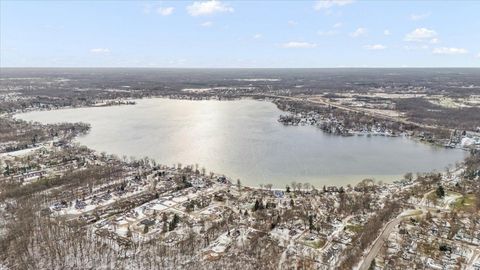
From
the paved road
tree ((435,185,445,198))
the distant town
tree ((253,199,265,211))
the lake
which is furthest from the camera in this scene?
the lake

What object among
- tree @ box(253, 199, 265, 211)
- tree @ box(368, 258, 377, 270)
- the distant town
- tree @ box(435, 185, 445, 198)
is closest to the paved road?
the distant town

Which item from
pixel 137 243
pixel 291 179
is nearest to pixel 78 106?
pixel 291 179

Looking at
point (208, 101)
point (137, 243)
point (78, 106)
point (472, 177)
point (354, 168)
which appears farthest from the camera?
point (208, 101)

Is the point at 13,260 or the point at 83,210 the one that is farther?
the point at 83,210

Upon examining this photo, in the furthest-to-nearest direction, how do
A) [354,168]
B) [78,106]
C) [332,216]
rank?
1. [78,106]
2. [354,168]
3. [332,216]

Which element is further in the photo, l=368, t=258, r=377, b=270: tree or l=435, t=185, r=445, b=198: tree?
l=435, t=185, r=445, b=198: tree

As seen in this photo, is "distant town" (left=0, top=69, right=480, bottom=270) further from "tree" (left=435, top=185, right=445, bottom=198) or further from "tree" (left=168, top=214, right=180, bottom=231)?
"tree" (left=435, top=185, right=445, bottom=198)

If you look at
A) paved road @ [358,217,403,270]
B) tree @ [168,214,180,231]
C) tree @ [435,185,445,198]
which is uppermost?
tree @ [435,185,445,198]

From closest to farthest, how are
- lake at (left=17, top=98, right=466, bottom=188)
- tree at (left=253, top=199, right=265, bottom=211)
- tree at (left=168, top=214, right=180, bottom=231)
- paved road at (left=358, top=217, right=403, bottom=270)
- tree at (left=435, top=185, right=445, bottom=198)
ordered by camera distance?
paved road at (left=358, top=217, right=403, bottom=270)
tree at (left=168, top=214, right=180, bottom=231)
tree at (left=253, top=199, right=265, bottom=211)
tree at (left=435, top=185, right=445, bottom=198)
lake at (left=17, top=98, right=466, bottom=188)

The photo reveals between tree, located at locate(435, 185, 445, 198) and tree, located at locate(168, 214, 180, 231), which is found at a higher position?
tree, located at locate(435, 185, 445, 198)

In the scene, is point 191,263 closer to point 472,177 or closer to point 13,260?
point 13,260
